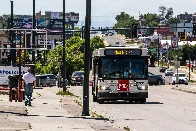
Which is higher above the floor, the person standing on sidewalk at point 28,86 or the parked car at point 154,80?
the person standing on sidewalk at point 28,86

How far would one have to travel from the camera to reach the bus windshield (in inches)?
1452

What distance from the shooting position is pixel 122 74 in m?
36.8

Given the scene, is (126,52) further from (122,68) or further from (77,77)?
(77,77)

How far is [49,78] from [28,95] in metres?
47.6

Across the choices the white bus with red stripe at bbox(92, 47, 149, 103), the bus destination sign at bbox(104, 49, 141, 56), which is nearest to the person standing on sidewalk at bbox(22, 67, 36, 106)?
the white bus with red stripe at bbox(92, 47, 149, 103)

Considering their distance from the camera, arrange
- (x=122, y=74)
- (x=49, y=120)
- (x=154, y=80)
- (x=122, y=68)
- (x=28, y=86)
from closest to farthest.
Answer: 1. (x=49, y=120)
2. (x=28, y=86)
3. (x=122, y=74)
4. (x=122, y=68)
5. (x=154, y=80)

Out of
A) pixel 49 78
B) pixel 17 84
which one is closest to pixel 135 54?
pixel 17 84

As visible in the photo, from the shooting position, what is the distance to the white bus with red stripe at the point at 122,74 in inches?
1451

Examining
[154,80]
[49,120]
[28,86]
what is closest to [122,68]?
[28,86]

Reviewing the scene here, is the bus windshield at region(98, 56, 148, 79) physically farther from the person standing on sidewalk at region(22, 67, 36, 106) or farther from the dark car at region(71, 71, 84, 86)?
the dark car at region(71, 71, 84, 86)

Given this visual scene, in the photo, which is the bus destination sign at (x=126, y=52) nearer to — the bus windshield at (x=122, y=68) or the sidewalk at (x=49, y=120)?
the bus windshield at (x=122, y=68)

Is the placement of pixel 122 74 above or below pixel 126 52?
below

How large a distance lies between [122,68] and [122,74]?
33 centimetres

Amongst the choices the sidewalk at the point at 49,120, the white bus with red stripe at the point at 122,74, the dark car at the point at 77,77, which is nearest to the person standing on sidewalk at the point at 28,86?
the sidewalk at the point at 49,120
